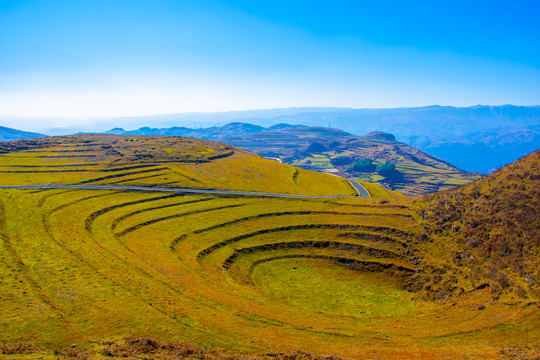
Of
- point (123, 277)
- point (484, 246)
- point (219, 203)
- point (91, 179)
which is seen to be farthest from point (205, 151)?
point (484, 246)

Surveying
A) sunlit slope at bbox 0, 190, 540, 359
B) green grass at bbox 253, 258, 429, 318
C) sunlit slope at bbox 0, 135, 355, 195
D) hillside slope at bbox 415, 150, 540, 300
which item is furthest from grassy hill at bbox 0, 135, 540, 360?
sunlit slope at bbox 0, 135, 355, 195

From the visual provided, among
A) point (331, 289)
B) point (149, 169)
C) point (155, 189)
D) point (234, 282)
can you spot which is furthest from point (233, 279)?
point (149, 169)

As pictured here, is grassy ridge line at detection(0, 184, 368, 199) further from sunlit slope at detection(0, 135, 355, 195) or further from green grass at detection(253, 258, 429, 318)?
green grass at detection(253, 258, 429, 318)

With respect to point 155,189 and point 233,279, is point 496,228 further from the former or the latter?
point 155,189

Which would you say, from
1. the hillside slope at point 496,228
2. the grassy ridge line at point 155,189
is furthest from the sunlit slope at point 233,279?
the grassy ridge line at point 155,189

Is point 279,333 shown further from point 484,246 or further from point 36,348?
point 484,246

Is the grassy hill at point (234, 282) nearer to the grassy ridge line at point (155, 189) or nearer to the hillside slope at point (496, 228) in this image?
the hillside slope at point (496, 228)
